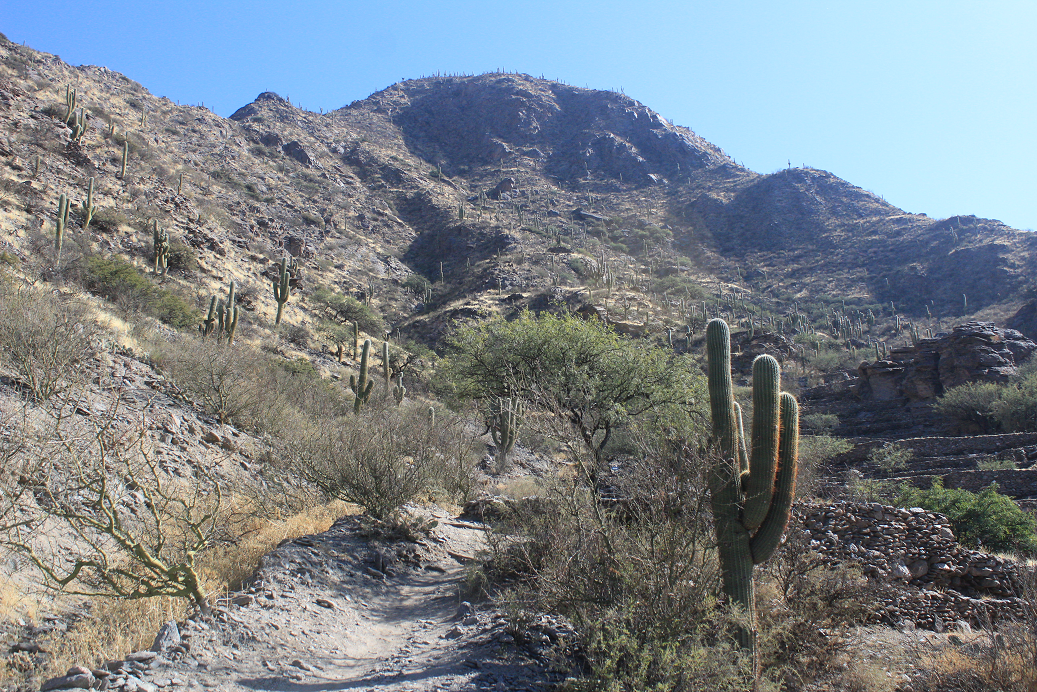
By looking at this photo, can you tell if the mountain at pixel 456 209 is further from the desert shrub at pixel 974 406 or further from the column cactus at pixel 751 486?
the column cactus at pixel 751 486

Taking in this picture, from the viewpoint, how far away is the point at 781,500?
5180 millimetres

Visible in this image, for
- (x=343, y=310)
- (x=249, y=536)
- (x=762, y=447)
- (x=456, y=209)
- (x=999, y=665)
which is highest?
(x=456, y=209)

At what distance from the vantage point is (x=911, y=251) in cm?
5288

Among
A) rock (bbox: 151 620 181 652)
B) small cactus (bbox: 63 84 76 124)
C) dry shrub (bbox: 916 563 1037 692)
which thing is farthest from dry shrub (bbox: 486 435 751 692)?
small cactus (bbox: 63 84 76 124)

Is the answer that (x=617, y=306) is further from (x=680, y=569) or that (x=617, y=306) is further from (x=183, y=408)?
(x=680, y=569)

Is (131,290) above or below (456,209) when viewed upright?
below

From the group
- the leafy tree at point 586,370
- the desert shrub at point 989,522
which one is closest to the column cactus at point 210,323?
the leafy tree at point 586,370

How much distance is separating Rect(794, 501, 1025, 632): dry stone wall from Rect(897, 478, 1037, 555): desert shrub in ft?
5.89

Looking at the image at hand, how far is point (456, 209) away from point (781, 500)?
60240 mm

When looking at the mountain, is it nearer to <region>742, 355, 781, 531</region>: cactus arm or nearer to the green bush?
the green bush

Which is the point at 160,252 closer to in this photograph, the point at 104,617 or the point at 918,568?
the point at 104,617

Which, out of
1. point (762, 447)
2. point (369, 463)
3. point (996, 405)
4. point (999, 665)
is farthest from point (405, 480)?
point (996, 405)

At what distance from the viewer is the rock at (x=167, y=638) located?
14.1 ft

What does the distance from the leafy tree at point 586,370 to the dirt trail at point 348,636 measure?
4.96 meters
